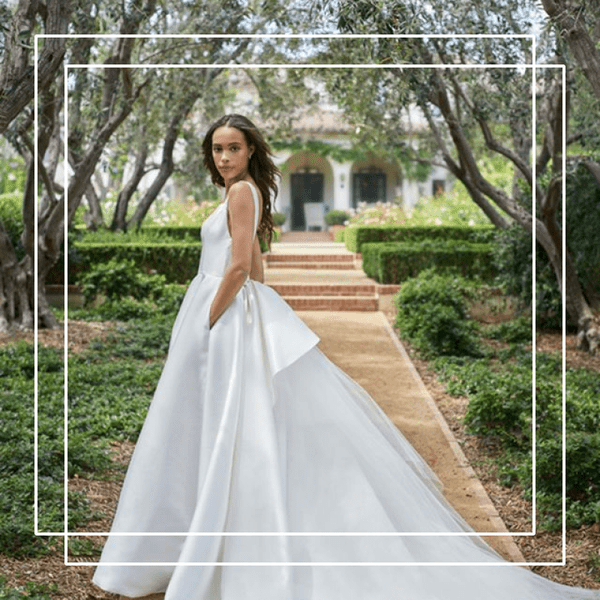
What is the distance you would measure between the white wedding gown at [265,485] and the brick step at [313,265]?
442 inches

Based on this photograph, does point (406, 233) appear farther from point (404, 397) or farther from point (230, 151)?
point (230, 151)

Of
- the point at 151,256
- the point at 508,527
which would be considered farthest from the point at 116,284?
the point at 508,527

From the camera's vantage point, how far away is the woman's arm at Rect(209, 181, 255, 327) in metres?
3.71

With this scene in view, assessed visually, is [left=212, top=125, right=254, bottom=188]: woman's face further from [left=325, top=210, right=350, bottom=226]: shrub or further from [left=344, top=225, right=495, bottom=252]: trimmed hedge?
[left=344, top=225, right=495, bottom=252]: trimmed hedge

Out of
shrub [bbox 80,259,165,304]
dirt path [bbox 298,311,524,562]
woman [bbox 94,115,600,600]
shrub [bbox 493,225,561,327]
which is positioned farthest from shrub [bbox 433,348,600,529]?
shrub [bbox 80,259,165,304]

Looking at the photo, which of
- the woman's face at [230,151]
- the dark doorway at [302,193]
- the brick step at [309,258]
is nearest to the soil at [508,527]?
the woman's face at [230,151]

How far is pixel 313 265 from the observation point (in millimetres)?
16656

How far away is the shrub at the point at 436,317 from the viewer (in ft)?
35.2

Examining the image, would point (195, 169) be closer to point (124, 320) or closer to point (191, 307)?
point (124, 320)

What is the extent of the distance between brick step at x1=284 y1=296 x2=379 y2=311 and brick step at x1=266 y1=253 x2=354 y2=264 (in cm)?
67

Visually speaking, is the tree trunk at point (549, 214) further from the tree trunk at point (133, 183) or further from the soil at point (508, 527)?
the tree trunk at point (133, 183)

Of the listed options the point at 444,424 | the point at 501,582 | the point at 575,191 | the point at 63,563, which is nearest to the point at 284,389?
the point at 501,582

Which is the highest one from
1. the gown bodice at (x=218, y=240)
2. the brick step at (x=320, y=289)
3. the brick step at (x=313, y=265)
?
the gown bodice at (x=218, y=240)

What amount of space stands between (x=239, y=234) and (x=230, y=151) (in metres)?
0.34
